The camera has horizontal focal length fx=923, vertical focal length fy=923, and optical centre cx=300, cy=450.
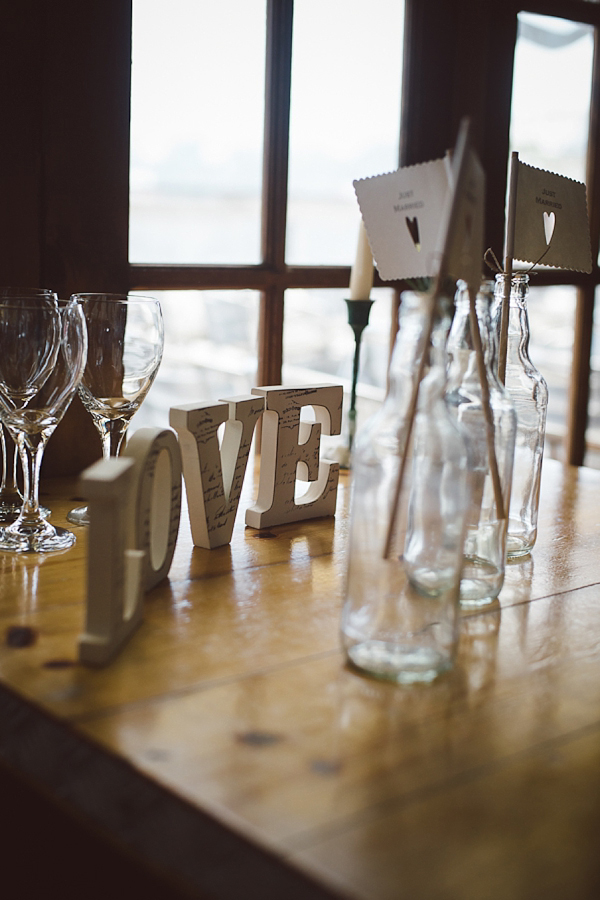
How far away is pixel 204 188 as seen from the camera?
1.66 meters

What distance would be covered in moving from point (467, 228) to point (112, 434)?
1.89 ft

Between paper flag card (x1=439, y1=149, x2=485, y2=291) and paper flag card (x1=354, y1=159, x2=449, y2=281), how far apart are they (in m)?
0.06

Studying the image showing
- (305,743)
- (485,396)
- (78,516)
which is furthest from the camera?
(78,516)

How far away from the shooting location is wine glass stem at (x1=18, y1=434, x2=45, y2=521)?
3.42 ft

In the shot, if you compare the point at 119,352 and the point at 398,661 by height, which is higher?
the point at 119,352

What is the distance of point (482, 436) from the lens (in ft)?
3.05

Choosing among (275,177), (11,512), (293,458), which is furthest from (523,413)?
(275,177)

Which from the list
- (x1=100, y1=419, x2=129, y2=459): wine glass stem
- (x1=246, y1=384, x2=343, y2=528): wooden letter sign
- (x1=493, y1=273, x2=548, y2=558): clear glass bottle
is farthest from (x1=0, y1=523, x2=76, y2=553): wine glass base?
(x1=493, y1=273, x2=548, y2=558): clear glass bottle

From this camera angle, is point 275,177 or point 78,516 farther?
point 275,177

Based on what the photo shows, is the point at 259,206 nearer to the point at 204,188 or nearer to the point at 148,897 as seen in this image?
the point at 204,188

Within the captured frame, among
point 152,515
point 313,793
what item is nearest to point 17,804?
point 152,515

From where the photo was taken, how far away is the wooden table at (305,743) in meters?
0.52

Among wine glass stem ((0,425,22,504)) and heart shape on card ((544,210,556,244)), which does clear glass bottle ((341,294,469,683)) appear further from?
wine glass stem ((0,425,22,504))

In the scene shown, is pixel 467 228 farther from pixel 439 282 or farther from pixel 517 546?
pixel 517 546
